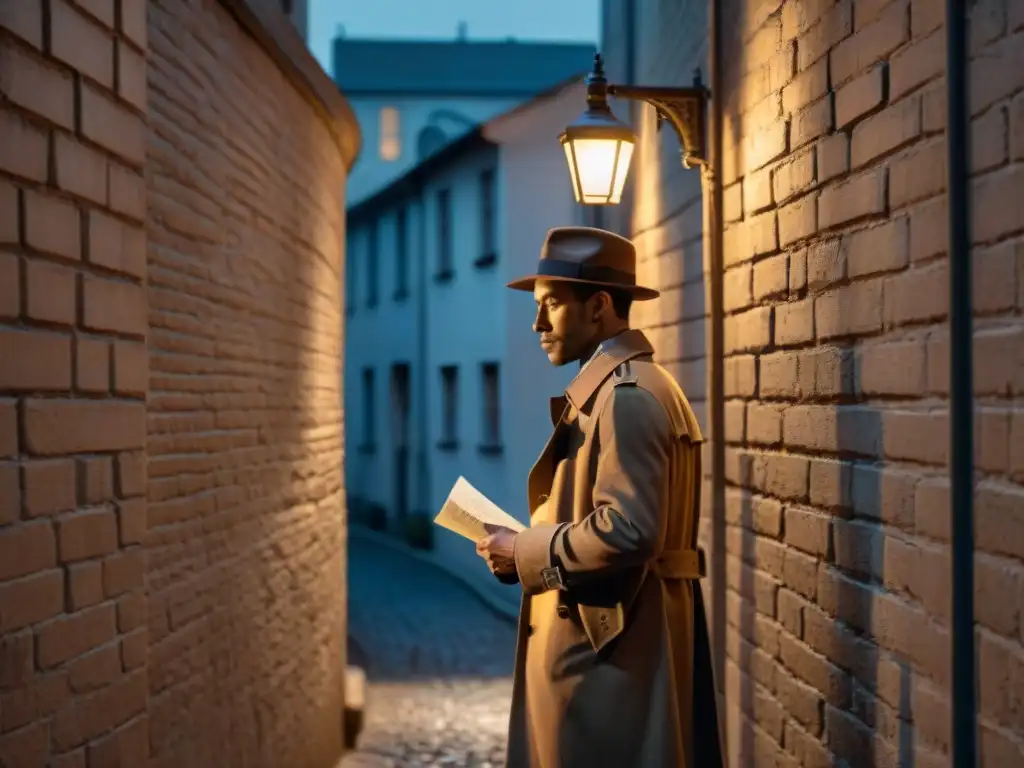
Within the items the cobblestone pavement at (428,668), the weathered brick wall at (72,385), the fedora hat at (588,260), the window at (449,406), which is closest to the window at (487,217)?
the window at (449,406)

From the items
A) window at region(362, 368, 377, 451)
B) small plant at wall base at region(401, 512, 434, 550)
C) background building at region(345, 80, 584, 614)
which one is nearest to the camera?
background building at region(345, 80, 584, 614)

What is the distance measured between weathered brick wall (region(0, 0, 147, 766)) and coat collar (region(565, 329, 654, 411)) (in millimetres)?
1169

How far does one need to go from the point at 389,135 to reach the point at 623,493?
31.2m

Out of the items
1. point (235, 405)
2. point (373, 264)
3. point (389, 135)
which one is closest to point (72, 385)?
point (235, 405)

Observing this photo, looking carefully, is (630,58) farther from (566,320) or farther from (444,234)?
(444,234)

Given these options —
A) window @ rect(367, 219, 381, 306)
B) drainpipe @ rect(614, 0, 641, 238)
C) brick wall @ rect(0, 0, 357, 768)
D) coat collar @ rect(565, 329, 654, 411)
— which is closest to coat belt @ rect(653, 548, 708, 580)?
coat collar @ rect(565, 329, 654, 411)

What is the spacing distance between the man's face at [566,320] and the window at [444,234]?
637 inches

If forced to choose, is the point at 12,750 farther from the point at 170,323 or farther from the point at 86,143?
the point at 170,323

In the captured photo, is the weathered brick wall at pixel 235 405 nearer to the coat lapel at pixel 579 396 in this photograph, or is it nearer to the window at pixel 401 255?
the coat lapel at pixel 579 396

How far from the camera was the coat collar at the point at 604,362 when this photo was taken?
346 cm

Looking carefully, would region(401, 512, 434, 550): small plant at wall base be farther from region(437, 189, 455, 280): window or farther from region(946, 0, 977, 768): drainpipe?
region(946, 0, 977, 768): drainpipe

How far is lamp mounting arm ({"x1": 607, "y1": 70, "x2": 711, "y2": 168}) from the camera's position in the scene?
185 inches

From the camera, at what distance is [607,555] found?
126 inches

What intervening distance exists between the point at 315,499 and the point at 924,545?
5.55 m
